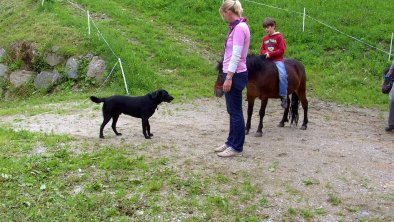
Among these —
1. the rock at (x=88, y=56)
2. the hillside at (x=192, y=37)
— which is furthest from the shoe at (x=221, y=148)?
the rock at (x=88, y=56)

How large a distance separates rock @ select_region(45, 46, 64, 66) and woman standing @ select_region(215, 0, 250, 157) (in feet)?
29.7

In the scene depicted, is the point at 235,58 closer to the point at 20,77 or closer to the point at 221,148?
the point at 221,148

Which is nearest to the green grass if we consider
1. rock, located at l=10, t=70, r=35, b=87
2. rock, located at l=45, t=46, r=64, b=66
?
rock, located at l=45, t=46, r=64, b=66

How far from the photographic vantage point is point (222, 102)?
39.5ft

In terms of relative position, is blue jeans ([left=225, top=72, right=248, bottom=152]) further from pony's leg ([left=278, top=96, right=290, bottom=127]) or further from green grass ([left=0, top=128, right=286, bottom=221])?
pony's leg ([left=278, top=96, right=290, bottom=127])

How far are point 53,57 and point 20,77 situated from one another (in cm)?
124

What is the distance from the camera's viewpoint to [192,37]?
55.4 feet

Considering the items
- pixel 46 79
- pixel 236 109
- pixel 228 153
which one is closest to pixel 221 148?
pixel 228 153

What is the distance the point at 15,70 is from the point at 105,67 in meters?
3.44

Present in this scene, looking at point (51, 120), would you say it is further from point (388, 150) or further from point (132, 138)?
point (388, 150)

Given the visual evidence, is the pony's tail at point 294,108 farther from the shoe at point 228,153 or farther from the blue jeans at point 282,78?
the shoe at point 228,153

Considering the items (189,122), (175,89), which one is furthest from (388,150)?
(175,89)

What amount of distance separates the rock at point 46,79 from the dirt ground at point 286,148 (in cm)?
306

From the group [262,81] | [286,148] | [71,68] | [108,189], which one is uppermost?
[262,81]
